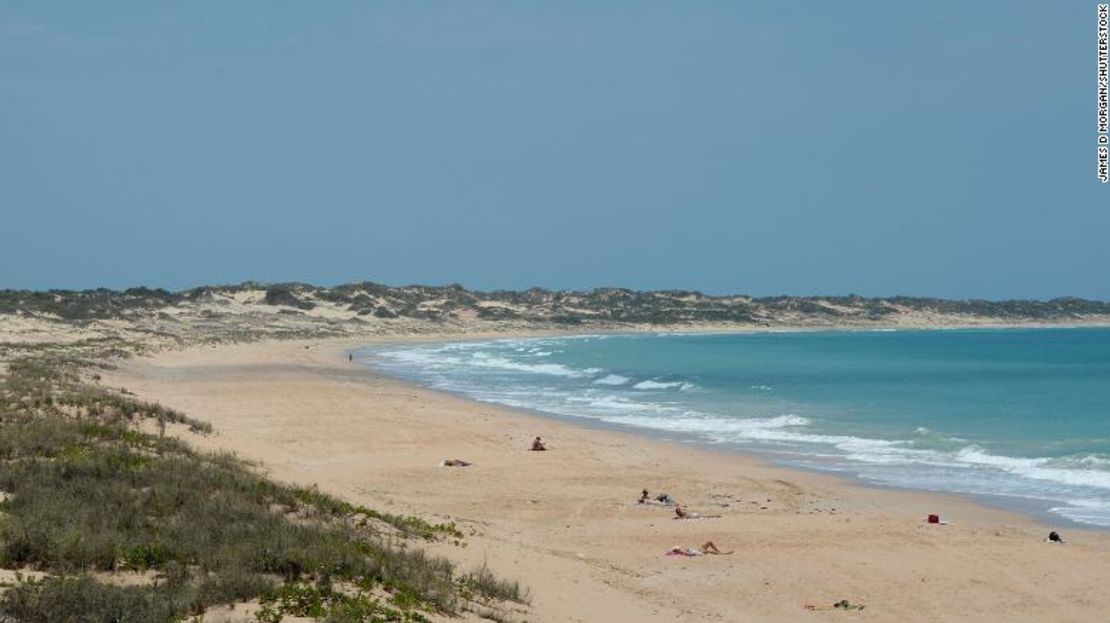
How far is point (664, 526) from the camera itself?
47.0 feet

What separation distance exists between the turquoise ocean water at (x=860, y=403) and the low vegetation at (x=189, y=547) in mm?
11115

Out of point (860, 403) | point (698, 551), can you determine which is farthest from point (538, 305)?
point (698, 551)

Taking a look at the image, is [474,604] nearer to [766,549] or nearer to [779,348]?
[766,549]

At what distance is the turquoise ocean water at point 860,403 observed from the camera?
808 inches

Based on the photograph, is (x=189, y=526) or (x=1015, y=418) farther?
(x=1015, y=418)

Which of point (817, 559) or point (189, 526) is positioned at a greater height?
point (189, 526)

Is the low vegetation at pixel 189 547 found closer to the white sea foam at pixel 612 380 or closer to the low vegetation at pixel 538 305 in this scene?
the white sea foam at pixel 612 380

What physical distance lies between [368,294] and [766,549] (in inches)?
3759

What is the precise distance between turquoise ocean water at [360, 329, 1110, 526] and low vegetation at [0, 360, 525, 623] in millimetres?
11115

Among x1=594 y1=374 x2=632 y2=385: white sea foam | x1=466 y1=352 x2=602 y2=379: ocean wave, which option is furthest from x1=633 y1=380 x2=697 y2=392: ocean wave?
x1=466 y1=352 x2=602 y2=379: ocean wave

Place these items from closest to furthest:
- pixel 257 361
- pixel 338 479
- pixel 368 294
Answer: pixel 338 479 < pixel 257 361 < pixel 368 294

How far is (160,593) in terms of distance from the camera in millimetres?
7406

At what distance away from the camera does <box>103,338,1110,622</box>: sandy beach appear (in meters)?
10.6

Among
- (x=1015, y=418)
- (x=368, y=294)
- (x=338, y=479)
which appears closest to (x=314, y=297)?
(x=368, y=294)
